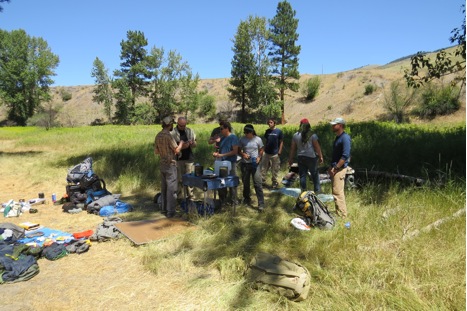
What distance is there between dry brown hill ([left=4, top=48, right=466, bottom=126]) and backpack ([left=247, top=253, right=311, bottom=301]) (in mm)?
29812

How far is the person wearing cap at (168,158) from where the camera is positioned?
5859 mm

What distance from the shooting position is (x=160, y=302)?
3398mm

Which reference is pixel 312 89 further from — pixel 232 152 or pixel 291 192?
pixel 232 152

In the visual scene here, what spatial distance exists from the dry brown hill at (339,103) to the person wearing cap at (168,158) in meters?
28.8

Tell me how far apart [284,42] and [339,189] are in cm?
3659

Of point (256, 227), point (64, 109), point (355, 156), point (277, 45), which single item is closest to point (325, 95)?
point (277, 45)

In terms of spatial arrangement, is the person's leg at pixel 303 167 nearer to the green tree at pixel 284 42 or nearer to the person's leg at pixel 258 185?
the person's leg at pixel 258 185

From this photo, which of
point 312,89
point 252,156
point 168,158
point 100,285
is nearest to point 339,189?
point 252,156

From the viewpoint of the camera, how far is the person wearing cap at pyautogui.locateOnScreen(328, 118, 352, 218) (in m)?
5.13

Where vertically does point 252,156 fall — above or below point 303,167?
above

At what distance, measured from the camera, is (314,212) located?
5.05 meters

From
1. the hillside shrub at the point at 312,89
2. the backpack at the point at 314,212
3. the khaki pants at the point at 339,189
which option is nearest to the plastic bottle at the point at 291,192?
the khaki pants at the point at 339,189

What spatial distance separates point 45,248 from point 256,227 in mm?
3077

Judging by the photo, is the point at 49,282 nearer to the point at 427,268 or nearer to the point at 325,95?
the point at 427,268
